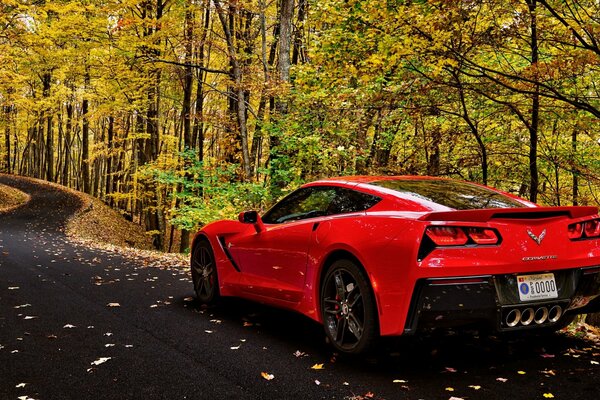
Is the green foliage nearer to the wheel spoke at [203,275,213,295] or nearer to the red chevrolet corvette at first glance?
the wheel spoke at [203,275,213,295]

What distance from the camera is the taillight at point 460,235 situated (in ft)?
10.8

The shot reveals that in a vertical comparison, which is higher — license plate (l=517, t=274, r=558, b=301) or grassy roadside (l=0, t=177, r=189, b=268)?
license plate (l=517, t=274, r=558, b=301)

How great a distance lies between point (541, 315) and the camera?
3.53m

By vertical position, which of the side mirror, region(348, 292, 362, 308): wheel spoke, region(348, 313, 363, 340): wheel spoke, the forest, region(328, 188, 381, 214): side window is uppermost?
the forest

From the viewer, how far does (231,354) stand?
161 inches

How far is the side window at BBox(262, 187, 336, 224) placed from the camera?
4.54m

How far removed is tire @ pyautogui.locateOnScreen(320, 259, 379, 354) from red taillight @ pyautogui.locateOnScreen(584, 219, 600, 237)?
1738mm

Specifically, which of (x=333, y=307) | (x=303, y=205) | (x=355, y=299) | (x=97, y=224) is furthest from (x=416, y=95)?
(x=97, y=224)

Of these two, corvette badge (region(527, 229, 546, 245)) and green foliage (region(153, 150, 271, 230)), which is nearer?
corvette badge (region(527, 229, 546, 245))

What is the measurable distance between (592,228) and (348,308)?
1976 mm

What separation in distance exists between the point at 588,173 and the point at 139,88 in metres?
17.4

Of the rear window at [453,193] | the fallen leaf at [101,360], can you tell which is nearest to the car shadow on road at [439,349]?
the rear window at [453,193]

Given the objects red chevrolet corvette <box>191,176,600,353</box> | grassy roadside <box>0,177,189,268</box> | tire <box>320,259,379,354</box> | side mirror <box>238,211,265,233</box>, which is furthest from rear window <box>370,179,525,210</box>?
grassy roadside <box>0,177,189,268</box>

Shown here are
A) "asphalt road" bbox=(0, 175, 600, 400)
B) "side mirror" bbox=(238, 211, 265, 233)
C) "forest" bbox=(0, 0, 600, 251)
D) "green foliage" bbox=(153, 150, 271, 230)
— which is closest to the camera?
"asphalt road" bbox=(0, 175, 600, 400)
